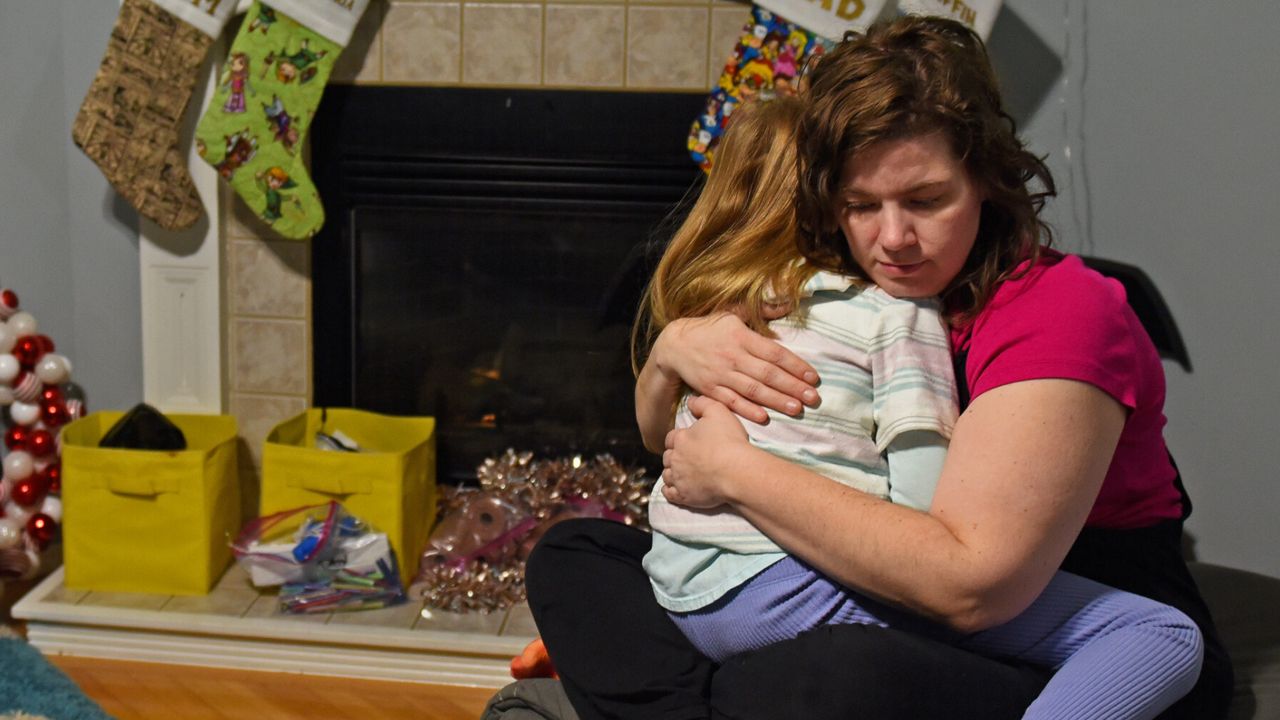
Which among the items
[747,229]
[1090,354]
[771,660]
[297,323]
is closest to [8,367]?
[297,323]

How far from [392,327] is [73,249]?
0.70 meters

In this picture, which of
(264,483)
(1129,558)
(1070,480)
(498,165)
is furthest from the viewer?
(498,165)

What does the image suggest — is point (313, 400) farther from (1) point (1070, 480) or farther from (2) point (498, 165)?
(1) point (1070, 480)

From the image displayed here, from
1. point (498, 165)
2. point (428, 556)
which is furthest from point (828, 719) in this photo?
point (498, 165)

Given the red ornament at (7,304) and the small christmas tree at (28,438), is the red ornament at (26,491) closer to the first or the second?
the small christmas tree at (28,438)

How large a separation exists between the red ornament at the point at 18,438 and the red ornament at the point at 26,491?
7cm

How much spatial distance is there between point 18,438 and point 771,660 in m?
1.92

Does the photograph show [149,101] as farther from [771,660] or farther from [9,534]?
[771,660]

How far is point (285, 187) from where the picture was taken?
97.0 inches

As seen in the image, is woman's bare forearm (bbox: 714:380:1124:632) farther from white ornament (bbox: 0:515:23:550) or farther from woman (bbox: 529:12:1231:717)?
white ornament (bbox: 0:515:23:550)

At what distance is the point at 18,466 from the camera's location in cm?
242

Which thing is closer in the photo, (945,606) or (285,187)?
(945,606)

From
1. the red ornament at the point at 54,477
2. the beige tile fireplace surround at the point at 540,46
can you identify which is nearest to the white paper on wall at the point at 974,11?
the beige tile fireplace surround at the point at 540,46

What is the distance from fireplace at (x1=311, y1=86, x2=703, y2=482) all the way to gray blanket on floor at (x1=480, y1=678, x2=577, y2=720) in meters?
1.19
